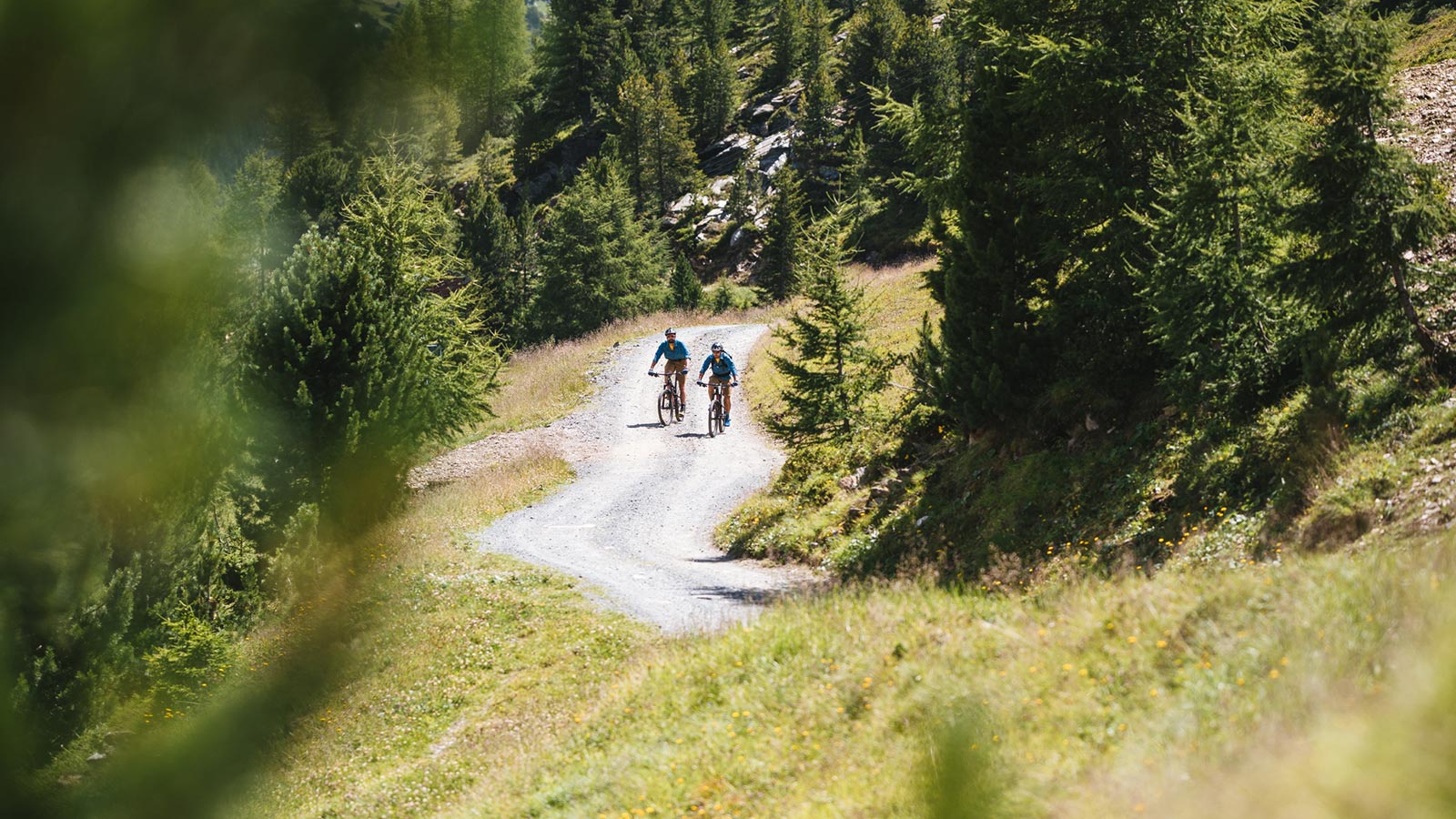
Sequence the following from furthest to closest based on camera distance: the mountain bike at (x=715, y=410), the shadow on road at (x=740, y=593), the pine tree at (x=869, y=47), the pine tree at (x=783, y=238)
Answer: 1. the pine tree at (x=869, y=47)
2. the pine tree at (x=783, y=238)
3. the mountain bike at (x=715, y=410)
4. the shadow on road at (x=740, y=593)

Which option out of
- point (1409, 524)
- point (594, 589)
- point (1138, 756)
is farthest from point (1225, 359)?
point (594, 589)

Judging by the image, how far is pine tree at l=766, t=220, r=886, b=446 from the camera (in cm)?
1788

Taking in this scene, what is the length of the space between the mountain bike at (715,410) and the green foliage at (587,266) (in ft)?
87.5

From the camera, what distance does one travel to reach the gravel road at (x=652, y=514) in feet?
45.3

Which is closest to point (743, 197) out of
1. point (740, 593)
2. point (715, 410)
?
point (715, 410)

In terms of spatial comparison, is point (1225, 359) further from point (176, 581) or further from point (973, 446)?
point (176, 581)

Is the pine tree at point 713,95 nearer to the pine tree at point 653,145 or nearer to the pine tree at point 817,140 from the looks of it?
the pine tree at point 653,145

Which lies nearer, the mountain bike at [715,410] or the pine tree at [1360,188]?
the pine tree at [1360,188]

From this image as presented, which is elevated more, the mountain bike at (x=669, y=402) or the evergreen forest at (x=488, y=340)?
the evergreen forest at (x=488, y=340)

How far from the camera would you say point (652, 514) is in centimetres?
2017

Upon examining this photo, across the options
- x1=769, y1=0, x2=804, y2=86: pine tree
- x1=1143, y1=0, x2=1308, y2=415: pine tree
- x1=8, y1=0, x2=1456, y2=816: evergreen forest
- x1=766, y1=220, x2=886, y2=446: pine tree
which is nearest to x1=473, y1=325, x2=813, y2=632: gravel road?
x1=8, y1=0, x2=1456, y2=816: evergreen forest

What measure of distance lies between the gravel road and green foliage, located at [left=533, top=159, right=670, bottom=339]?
18126 mm

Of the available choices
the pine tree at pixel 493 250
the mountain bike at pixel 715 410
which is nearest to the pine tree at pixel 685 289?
the pine tree at pixel 493 250

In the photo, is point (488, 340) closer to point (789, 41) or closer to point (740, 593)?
point (740, 593)
